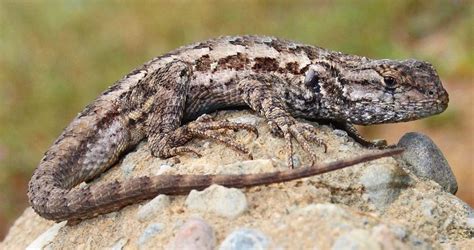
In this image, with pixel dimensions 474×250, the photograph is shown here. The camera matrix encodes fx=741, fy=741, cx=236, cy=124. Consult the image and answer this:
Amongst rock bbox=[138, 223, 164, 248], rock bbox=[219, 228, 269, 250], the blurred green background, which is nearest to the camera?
rock bbox=[219, 228, 269, 250]

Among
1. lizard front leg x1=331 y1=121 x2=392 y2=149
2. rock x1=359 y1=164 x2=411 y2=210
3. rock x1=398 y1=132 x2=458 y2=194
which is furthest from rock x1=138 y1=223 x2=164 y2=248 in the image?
rock x1=398 y1=132 x2=458 y2=194

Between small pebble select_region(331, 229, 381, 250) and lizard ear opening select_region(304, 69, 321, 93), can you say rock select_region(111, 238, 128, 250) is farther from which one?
lizard ear opening select_region(304, 69, 321, 93)

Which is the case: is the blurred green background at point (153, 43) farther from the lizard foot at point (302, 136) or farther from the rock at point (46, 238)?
the lizard foot at point (302, 136)

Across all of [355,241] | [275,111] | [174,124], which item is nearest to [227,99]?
[174,124]

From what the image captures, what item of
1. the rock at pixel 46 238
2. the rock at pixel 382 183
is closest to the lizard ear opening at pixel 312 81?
the rock at pixel 382 183

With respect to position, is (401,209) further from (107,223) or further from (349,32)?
(349,32)

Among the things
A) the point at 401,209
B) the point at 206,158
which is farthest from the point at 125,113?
the point at 401,209

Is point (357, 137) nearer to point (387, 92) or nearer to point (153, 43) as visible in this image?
point (387, 92)
